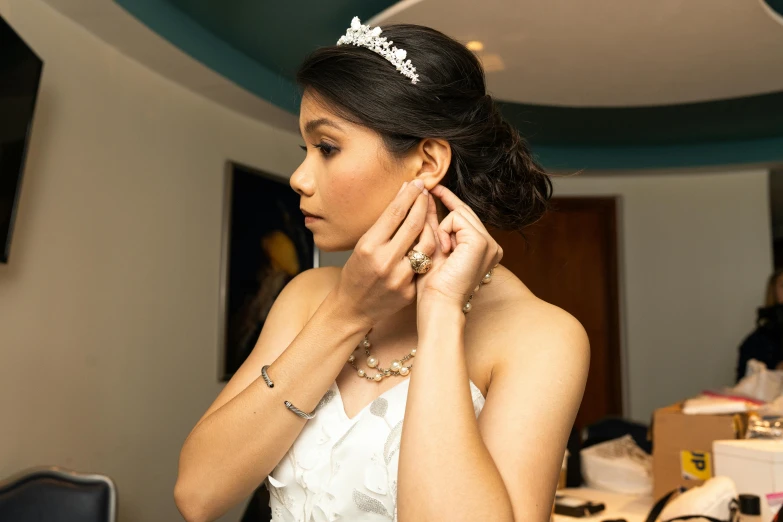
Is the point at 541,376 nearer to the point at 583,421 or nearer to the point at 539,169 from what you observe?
the point at 539,169

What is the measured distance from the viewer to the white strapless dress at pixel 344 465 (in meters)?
1.17

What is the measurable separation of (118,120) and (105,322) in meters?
0.94

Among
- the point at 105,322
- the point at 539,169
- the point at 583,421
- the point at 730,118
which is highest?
the point at 730,118

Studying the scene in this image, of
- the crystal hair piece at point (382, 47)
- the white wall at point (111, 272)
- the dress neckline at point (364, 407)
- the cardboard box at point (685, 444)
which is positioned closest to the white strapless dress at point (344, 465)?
the dress neckline at point (364, 407)

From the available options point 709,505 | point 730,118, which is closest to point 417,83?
point 709,505

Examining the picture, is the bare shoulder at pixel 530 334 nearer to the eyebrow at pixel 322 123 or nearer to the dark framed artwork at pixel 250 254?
the eyebrow at pixel 322 123

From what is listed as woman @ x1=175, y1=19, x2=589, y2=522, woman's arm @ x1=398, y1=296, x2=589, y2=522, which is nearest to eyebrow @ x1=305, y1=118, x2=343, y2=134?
woman @ x1=175, y1=19, x2=589, y2=522

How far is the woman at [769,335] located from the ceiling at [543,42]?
1355 millimetres

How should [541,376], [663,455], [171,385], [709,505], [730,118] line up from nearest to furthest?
[541,376], [709,505], [663,455], [171,385], [730,118]

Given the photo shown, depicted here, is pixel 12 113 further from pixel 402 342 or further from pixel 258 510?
pixel 258 510

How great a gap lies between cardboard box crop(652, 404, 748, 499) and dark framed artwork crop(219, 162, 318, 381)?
2.23m

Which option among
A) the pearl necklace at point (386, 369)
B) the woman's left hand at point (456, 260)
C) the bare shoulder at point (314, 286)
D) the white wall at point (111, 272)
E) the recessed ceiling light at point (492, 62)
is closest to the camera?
the woman's left hand at point (456, 260)

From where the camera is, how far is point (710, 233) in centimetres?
595

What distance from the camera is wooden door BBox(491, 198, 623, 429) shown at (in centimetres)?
601
